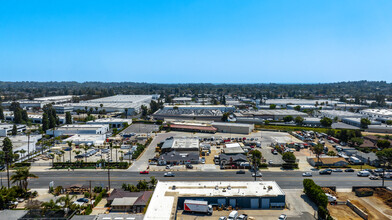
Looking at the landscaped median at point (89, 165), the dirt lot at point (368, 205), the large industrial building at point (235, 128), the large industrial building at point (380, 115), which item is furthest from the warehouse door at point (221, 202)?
the large industrial building at point (380, 115)

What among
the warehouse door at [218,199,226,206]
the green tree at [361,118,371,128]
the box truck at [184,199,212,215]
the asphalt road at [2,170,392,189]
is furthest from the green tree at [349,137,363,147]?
the box truck at [184,199,212,215]

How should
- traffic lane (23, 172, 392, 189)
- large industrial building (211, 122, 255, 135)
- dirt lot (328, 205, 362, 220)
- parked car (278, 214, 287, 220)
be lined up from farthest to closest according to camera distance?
large industrial building (211, 122, 255, 135) < traffic lane (23, 172, 392, 189) < dirt lot (328, 205, 362, 220) < parked car (278, 214, 287, 220)

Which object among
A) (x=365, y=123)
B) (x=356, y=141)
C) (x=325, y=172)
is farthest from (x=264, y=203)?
(x=365, y=123)

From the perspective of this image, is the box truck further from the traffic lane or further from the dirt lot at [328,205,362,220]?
the dirt lot at [328,205,362,220]

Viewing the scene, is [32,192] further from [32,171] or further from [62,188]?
[32,171]

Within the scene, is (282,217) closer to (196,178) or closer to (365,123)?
(196,178)
